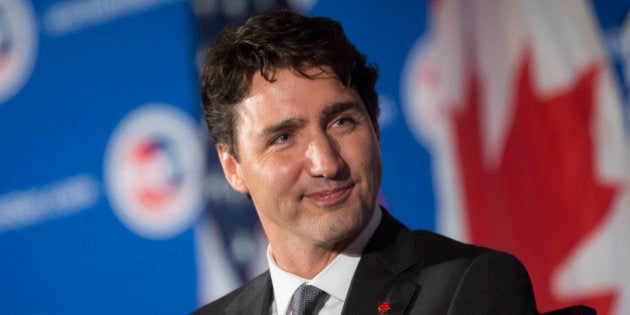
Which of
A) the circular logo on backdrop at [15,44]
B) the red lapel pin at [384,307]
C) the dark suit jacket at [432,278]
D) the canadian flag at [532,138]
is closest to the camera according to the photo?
the dark suit jacket at [432,278]

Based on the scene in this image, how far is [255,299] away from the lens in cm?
245

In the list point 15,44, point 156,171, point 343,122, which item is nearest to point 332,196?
point 343,122

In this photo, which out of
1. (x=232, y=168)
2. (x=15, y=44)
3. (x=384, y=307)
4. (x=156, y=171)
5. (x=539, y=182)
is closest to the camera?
(x=384, y=307)

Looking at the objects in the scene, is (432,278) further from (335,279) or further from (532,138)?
(532,138)

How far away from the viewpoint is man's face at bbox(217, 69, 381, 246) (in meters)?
2.11

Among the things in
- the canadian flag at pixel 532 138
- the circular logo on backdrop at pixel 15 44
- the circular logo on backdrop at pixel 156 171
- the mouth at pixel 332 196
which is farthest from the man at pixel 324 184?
the circular logo on backdrop at pixel 15 44

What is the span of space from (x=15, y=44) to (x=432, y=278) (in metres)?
3.08

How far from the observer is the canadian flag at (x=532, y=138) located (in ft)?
10.4

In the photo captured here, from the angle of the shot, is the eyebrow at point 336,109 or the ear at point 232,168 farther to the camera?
the ear at point 232,168

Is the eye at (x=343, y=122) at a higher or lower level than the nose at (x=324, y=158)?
higher

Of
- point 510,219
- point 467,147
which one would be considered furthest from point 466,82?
point 510,219

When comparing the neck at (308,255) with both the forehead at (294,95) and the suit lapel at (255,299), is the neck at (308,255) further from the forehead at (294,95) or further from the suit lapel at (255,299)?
the forehead at (294,95)

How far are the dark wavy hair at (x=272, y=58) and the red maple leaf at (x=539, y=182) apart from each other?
118cm

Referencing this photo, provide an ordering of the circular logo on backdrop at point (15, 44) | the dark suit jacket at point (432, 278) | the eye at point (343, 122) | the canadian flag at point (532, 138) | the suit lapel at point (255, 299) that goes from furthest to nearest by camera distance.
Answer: the circular logo on backdrop at point (15, 44) < the canadian flag at point (532, 138) < the suit lapel at point (255, 299) < the eye at point (343, 122) < the dark suit jacket at point (432, 278)
